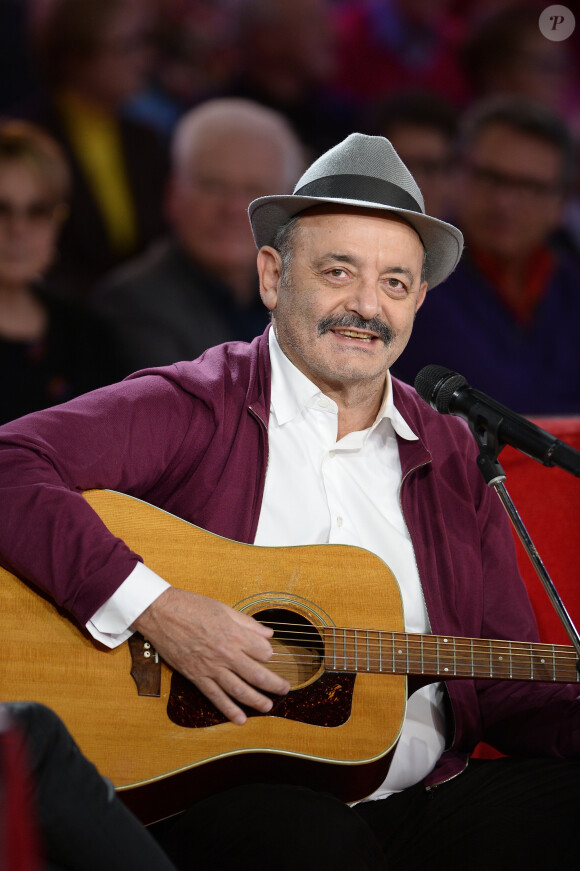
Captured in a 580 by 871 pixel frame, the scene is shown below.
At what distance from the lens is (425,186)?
484 cm

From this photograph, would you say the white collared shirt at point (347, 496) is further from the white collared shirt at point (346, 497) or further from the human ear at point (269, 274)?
the human ear at point (269, 274)

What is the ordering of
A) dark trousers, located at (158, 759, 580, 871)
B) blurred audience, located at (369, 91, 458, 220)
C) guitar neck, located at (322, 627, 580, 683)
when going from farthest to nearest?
blurred audience, located at (369, 91, 458, 220) → guitar neck, located at (322, 627, 580, 683) → dark trousers, located at (158, 759, 580, 871)

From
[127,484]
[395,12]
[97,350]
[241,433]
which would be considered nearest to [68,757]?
[127,484]

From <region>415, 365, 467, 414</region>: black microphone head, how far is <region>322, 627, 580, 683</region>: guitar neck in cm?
57

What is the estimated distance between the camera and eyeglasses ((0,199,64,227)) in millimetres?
4113

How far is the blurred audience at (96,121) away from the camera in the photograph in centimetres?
406

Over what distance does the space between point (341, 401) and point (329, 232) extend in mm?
480

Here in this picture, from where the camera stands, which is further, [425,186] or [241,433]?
[425,186]

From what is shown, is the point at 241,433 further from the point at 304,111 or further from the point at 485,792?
the point at 304,111

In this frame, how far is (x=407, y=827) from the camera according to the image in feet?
7.47

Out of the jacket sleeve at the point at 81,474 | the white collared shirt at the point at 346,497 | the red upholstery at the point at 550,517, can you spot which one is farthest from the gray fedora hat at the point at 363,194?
the red upholstery at the point at 550,517

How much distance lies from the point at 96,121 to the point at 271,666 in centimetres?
296

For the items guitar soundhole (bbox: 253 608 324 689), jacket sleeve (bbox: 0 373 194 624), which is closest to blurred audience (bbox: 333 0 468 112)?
jacket sleeve (bbox: 0 373 194 624)

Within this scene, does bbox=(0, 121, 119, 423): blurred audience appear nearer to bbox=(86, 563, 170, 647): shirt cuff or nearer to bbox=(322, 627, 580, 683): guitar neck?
bbox=(86, 563, 170, 647): shirt cuff
